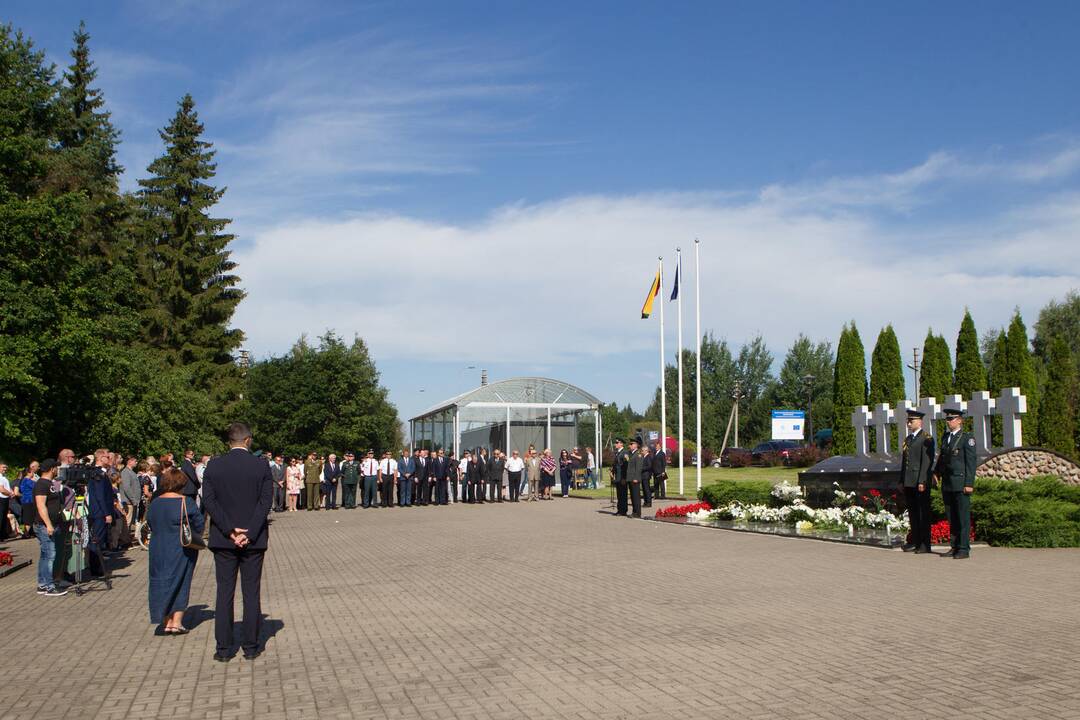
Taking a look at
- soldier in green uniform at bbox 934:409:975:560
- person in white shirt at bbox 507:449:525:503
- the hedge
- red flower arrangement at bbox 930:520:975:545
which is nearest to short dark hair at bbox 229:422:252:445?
soldier in green uniform at bbox 934:409:975:560

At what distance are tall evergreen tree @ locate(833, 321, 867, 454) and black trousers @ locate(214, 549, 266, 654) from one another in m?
35.3

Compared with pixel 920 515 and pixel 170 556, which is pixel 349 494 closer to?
pixel 920 515

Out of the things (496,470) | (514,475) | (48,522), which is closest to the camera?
(48,522)

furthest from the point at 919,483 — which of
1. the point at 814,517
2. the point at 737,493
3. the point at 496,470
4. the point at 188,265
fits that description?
the point at 188,265

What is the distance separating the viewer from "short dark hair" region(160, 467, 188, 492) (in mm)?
9125

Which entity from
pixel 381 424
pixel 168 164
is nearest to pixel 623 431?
pixel 381 424

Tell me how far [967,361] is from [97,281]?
3221cm

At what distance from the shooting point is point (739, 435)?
7844 centimetres

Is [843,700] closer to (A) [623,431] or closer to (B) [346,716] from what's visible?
(B) [346,716]

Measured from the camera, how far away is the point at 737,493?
20.9m

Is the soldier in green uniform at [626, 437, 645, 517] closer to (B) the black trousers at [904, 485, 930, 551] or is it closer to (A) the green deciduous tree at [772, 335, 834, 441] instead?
(B) the black trousers at [904, 485, 930, 551]

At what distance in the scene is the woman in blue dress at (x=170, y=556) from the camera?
8766mm

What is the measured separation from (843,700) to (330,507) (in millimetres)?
26759

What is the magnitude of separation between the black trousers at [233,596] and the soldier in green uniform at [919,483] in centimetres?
938
